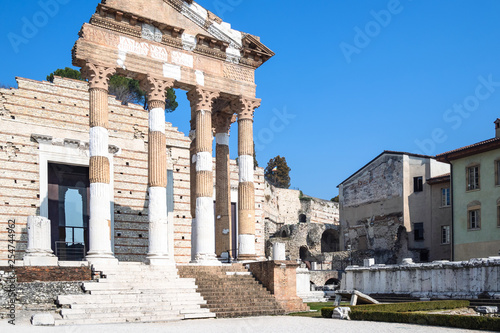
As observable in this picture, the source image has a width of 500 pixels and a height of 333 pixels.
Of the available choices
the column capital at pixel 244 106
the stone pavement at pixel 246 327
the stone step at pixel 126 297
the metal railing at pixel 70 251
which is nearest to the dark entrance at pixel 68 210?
the metal railing at pixel 70 251

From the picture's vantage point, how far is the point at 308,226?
1996 inches

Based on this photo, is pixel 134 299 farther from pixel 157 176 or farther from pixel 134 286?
pixel 157 176

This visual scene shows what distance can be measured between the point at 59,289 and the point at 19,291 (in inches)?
45.1

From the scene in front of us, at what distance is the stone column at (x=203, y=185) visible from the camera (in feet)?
70.4

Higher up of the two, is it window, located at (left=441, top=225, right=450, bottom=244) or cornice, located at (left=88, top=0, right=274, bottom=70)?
cornice, located at (left=88, top=0, right=274, bottom=70)

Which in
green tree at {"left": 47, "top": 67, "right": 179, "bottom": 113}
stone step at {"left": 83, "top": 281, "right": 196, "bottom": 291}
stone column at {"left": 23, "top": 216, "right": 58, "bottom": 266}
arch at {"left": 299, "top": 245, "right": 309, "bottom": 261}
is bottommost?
arch at {"left": 299, "top": 245, "right": 309, "bottom": 261}

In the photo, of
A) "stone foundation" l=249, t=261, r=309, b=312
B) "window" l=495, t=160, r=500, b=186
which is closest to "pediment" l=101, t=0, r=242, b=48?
"stone foundation" l=249, t=261, r=309, b=312

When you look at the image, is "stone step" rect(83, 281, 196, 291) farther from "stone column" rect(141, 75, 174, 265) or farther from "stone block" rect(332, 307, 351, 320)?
"stone block" rect(332, 307, 351, 320)

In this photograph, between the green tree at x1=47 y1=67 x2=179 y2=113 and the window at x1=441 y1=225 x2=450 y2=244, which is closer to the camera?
the window at x1=441 y1=225 x2=450 y2=244

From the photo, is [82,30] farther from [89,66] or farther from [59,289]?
[59,289]

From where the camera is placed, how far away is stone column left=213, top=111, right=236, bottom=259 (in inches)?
941

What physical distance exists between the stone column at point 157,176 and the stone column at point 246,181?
11.0 ft

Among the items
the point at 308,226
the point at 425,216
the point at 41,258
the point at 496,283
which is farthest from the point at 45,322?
the point at 308,226

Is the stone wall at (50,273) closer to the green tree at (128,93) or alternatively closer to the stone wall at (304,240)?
the green tree at (128,93)
